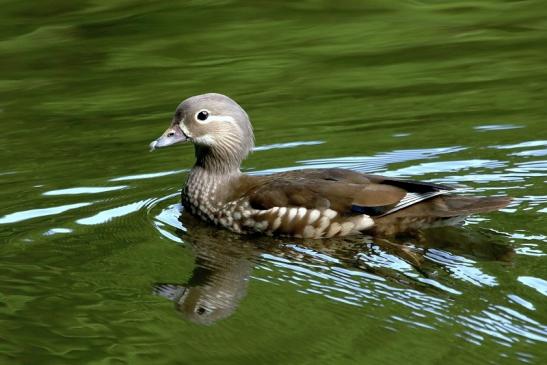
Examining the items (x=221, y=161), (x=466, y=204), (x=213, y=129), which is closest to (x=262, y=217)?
(x=221, y=161)

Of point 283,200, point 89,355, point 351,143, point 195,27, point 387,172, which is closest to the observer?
point 89,355

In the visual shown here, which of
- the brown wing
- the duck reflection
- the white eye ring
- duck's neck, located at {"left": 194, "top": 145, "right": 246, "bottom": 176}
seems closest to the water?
the duck reflection

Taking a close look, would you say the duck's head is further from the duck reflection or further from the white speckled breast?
the duck reflection

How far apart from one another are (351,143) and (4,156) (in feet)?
11.0

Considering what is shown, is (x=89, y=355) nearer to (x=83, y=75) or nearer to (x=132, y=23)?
(x=83, y=75)

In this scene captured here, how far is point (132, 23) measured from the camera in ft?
53.5

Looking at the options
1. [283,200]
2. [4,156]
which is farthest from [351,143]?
[4,156]

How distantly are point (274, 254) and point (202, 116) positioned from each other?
5.71ft

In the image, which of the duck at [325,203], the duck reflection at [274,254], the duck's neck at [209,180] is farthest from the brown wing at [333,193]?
the duck's neck at [209,180]

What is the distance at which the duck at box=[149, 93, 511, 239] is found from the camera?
369 inches

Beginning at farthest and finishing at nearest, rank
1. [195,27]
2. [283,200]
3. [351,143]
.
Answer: [195,27]
[351,143]
[283,200]

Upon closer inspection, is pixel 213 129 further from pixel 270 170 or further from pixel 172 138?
pixel 270 170

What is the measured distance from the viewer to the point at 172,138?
34.1ft

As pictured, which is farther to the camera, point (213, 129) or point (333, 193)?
point (213, 129)
